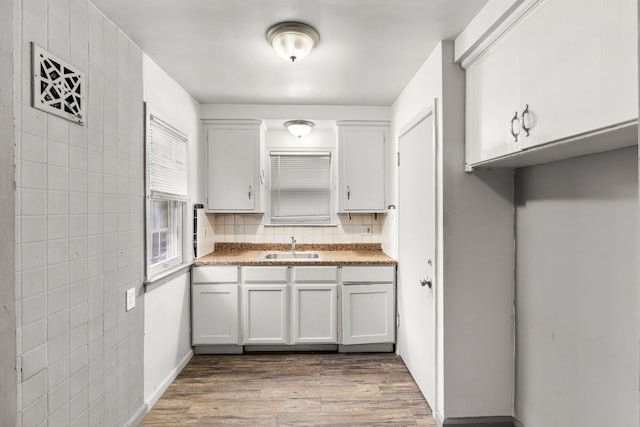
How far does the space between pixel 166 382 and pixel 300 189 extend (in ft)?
7.45

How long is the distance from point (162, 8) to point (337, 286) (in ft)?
8.01

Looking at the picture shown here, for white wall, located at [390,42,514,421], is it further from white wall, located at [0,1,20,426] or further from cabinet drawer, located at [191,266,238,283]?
white wall, located at [0,1,20,426]

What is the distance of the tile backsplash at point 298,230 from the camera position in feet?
12.5

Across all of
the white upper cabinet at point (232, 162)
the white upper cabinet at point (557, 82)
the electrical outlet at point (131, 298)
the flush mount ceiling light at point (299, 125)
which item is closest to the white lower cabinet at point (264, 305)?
the white upper cabinet at point (232, 162)

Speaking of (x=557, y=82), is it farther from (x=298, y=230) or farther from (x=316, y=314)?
(x=298, y=230)

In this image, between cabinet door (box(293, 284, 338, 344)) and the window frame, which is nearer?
cabinet door (box(293, 284, 338, 344))

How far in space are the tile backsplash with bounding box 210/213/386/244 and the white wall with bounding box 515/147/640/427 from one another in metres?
1.94

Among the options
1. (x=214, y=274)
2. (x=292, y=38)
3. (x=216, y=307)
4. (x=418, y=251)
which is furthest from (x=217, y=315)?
(x=292, y=38)

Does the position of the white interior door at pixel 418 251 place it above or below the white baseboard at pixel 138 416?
above

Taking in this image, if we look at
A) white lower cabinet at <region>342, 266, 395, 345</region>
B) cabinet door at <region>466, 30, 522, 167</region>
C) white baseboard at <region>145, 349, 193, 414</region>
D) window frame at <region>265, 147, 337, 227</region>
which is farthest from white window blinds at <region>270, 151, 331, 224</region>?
cabinet door at <region>466, 30, 522, 167</region>

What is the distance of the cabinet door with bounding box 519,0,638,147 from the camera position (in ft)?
3.41

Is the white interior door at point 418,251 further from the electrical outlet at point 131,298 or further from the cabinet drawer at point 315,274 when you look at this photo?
the electrical outlet at point 131,298

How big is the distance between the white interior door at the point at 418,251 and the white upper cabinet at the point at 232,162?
1.46 metres

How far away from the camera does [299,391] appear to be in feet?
8.29
